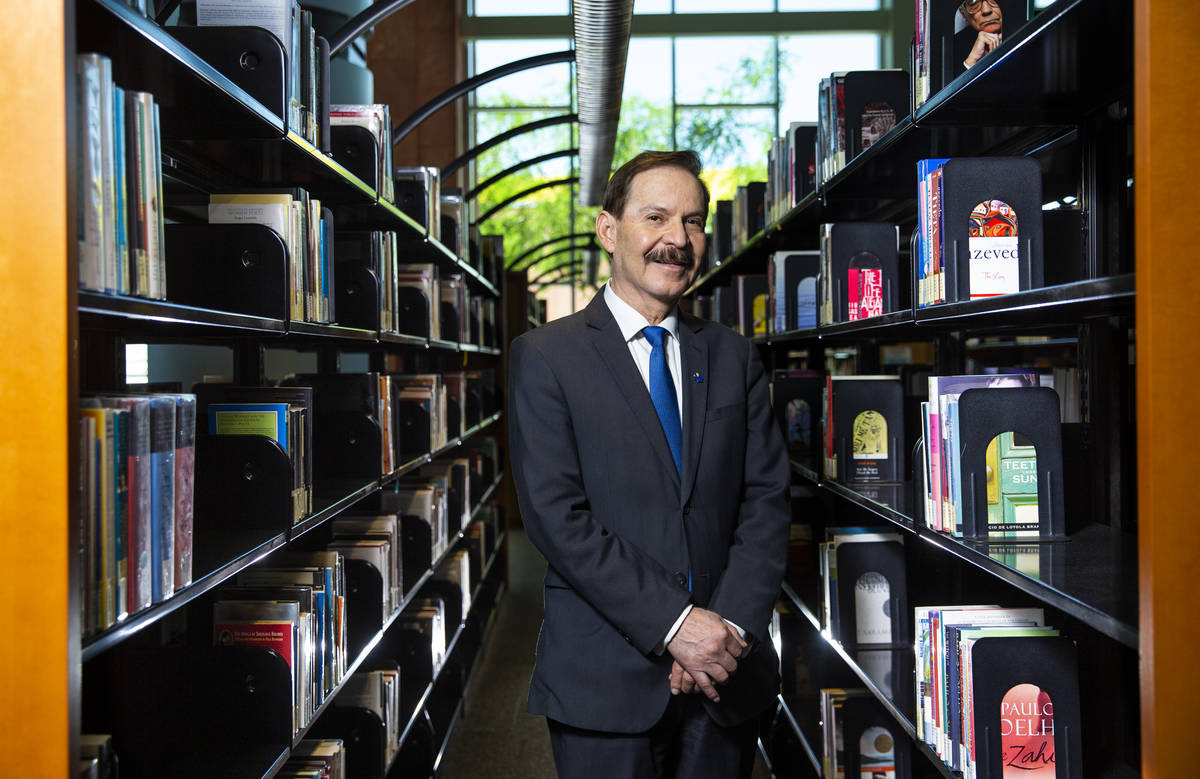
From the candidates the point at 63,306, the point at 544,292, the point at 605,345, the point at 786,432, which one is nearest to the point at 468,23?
the point at 544,292

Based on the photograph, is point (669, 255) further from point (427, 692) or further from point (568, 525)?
point (427, 692)

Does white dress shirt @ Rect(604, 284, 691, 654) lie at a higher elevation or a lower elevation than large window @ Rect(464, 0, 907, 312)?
lower

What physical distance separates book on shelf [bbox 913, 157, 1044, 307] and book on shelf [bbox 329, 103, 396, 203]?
1.82 meters

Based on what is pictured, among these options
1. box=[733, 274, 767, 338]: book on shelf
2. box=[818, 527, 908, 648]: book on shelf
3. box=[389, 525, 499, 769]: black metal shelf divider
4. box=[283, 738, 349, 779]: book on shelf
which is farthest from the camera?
box=[733, 274, 767, 338]: book on shelf

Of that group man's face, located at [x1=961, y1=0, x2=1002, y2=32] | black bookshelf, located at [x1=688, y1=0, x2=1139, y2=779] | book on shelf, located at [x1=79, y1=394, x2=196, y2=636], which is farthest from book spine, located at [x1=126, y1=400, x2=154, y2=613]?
man's face, located at [x1=961, y1=0, x2=1002, y2=32]

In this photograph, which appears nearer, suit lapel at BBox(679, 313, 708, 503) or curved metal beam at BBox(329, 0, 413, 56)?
suit lapel at BBox(679, 313, 708, 503)

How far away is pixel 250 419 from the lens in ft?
6.99

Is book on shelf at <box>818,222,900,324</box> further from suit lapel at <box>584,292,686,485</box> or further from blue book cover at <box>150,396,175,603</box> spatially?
blue book cover at <box>150,396,175,603</box>

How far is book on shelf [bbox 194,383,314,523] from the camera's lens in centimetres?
211

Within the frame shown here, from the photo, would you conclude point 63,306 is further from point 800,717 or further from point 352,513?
point 800,717

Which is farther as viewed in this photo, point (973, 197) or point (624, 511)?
point (624, 511)

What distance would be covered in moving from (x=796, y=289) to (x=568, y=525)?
6.85 feet

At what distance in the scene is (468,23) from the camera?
12953 mm

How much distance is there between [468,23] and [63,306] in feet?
42.2
